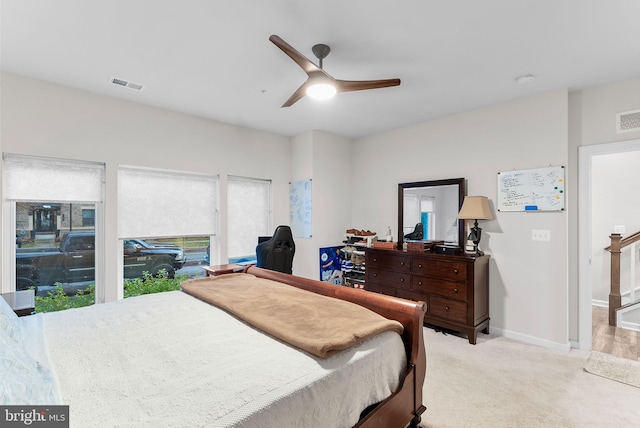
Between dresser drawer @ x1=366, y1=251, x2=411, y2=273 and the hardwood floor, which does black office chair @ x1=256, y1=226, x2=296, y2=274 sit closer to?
dresser drawer @ x1=366, y1=251, x2=411, y2=273

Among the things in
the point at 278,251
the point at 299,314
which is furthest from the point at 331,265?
the point at 299,314

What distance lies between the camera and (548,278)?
3236 millimetres

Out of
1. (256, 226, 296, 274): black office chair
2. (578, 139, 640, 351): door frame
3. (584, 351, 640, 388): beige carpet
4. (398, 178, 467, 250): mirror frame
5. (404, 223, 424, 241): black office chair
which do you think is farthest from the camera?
(404, 223, 424, 241): black office chair

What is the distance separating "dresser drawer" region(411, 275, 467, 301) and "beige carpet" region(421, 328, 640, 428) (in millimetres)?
558

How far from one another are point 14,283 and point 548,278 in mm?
5364

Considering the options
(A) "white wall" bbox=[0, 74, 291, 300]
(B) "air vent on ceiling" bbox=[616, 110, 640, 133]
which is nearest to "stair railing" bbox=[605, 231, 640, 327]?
(B) "air vent on ceiling" bbox=[616, 110, 640, 133]

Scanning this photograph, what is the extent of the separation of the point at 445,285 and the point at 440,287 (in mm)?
69

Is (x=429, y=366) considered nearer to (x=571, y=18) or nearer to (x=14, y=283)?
(x=571, y=18)

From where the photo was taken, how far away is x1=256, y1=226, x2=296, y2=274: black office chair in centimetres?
364

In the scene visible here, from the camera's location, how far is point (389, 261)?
13.2 ft

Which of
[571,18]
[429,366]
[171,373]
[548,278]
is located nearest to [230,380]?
[171,373]

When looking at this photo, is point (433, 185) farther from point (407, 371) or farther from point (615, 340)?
point (407, 371)

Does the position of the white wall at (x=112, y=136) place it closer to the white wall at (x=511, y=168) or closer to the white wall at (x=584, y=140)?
the white wall at (x=511, y=168)

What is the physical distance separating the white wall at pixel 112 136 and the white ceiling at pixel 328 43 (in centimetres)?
18
